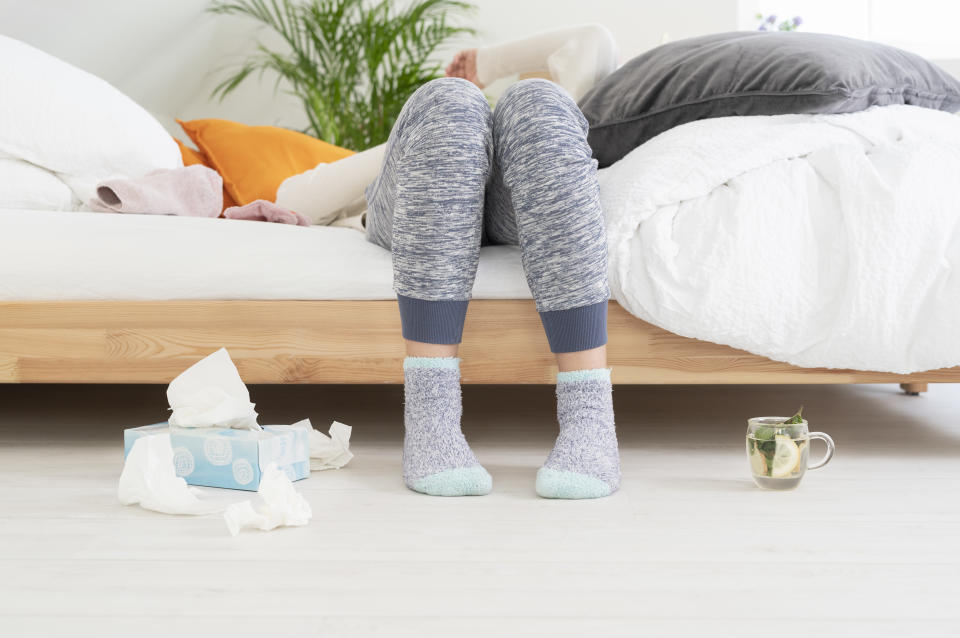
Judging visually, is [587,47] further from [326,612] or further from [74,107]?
[326,612]

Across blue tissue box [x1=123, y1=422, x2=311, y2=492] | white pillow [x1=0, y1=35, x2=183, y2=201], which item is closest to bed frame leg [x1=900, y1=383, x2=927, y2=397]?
blue tissue box [x1=123, y1=422, x2=311, y2=492]

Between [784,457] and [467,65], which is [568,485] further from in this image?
[467,65]

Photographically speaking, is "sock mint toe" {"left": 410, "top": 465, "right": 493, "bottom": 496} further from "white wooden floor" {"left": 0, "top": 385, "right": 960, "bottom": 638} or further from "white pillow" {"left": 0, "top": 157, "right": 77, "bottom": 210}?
"white pillow" {"left": 0, "top": 157, "right": 77, "bottom": 210}

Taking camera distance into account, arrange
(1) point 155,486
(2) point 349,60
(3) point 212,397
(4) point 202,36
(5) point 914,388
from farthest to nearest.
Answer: (4) point 202,36 < (2) point 349,60 < (5) point 914,388 < (3) point 212,397 < (1) point 155,486

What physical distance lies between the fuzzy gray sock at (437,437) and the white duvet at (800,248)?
0.89ft

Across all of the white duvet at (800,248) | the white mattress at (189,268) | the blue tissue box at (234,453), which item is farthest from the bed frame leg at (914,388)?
the blue tissue box at (234,453)

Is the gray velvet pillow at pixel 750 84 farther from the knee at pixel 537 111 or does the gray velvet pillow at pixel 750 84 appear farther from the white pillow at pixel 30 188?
the white pillow at pixel 30 188

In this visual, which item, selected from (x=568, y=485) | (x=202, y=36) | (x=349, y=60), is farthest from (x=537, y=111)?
(x=202, y=36)

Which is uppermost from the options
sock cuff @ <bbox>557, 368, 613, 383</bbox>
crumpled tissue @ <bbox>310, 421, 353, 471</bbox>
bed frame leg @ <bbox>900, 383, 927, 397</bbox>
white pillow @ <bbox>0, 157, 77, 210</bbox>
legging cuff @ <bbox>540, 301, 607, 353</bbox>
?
white pillow @ <bbox>0, 157, 77, 210</bbox>

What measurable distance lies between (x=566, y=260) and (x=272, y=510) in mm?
417

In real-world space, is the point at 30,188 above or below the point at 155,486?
above

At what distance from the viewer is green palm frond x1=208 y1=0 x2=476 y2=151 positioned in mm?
2605

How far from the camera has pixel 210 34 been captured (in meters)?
2.83

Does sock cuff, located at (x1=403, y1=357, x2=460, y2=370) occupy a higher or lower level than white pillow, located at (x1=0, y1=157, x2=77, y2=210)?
lower
